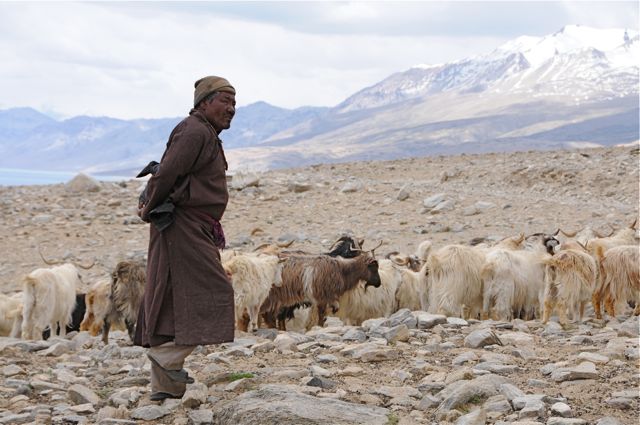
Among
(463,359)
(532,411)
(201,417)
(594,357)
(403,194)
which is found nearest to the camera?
(532,411)

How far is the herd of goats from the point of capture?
8398mm

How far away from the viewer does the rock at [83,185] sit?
19.2 metres

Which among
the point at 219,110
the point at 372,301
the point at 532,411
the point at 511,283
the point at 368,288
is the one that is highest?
the point at 219,110

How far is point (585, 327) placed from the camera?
7.41m

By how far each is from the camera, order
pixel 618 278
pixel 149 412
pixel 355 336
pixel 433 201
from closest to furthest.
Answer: pixel 149 412 → pixel 355 336 → pixel 618 278 → pixel 433 201

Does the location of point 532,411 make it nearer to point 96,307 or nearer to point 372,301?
point 372,301

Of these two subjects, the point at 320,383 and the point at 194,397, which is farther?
the point at 320,383

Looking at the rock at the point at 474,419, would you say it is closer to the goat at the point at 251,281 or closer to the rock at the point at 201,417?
the rock at the point at 201,417

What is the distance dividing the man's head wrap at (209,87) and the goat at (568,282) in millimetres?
4852

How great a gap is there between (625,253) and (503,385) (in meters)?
4.93

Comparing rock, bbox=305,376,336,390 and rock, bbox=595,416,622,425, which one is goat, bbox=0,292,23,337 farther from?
rock, bbox=595,416,622,425

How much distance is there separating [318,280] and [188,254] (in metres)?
4.79

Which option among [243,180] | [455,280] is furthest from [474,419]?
[243,180]

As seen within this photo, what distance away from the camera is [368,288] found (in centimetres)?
999
